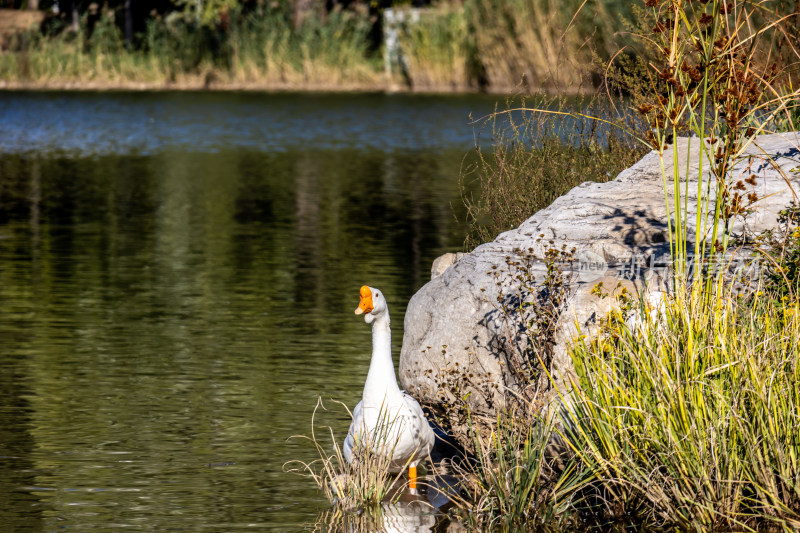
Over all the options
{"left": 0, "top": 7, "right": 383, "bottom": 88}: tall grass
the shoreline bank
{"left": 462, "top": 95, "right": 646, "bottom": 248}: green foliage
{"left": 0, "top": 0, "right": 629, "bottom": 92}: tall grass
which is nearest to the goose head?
{"left": 462, "top": 95, "right": 646, "bottom": 248}: green foliage

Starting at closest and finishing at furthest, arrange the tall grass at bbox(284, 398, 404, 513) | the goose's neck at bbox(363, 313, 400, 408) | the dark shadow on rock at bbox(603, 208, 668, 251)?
the tall grass at bbox(284, 398, 404, 513) < the goose's neck at bbox(363, 313, 400, 408) < the dark shadow on rock at bbox(603, 208, 668, 251)

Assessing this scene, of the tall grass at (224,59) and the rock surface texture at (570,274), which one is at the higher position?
the tall grass at (224,59)

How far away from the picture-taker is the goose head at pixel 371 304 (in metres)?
6.50

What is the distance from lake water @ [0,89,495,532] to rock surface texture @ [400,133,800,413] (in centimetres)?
90

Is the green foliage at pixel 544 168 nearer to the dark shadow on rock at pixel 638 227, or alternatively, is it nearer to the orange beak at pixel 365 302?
the dark shadow on rock at pixel 638 227

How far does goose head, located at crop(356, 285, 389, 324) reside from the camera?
650 centimetres

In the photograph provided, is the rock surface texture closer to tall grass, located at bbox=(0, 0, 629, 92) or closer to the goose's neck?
the goose's neck

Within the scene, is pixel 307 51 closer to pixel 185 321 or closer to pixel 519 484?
pixel 185 321

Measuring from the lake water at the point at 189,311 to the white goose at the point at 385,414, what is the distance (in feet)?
1.46

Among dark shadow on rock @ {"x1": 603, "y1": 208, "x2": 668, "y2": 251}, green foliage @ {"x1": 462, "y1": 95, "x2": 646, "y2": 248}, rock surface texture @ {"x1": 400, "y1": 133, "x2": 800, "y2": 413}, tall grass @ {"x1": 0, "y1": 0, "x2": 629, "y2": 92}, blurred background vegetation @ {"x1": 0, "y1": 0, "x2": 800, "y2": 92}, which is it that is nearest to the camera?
rock surface texture @ {"x1": 400, "y1": 133, "x2": 800, "y2": 413}

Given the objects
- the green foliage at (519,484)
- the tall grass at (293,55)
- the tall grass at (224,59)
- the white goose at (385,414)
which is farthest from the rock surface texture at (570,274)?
the tall grass at (224,59)

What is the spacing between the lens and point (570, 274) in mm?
6922

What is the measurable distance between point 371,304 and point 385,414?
0.60 meters

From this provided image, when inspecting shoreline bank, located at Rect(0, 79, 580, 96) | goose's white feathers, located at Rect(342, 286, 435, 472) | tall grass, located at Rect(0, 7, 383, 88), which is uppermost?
tall grass, located at Rect(0, 7, 383, 88)
